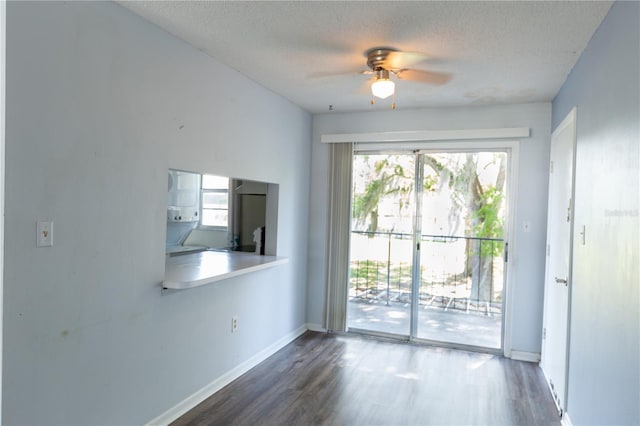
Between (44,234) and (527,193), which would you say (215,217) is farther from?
(527,193)

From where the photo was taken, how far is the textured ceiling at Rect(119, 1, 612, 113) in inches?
83.0

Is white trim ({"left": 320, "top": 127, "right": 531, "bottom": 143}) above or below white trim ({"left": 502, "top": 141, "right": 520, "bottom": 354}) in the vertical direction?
above

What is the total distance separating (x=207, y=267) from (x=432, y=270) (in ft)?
7.87

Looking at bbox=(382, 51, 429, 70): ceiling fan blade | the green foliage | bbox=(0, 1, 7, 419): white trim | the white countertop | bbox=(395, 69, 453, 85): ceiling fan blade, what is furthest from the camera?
the green foliage

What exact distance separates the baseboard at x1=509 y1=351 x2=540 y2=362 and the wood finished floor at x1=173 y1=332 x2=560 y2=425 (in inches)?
3.8

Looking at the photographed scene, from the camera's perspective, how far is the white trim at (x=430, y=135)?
3.88 m

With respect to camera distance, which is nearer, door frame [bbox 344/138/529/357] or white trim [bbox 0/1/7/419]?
white trim [bbox 0/1/7/419]

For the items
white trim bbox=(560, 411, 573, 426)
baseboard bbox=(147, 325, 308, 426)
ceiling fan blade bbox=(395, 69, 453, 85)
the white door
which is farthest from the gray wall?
baseboard bbox=(147, 325, 308, 426)

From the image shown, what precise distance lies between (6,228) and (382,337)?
3574 mm

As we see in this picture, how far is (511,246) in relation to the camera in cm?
394

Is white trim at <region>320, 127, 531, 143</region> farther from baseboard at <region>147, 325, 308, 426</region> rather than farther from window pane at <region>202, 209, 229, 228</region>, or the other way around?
baseboard at <region>147, 325, 308, 426</region>

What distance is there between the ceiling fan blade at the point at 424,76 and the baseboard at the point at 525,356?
2611mm

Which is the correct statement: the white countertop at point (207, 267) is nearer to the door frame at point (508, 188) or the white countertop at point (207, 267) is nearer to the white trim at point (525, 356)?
the door frame at point (508, 188)

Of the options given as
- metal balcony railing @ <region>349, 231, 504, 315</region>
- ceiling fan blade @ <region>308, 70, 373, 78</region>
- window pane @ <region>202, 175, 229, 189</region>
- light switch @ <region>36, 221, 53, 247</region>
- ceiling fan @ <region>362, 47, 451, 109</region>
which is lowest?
metal balcony railing @ <region>349, 231, 504, 315</region>
